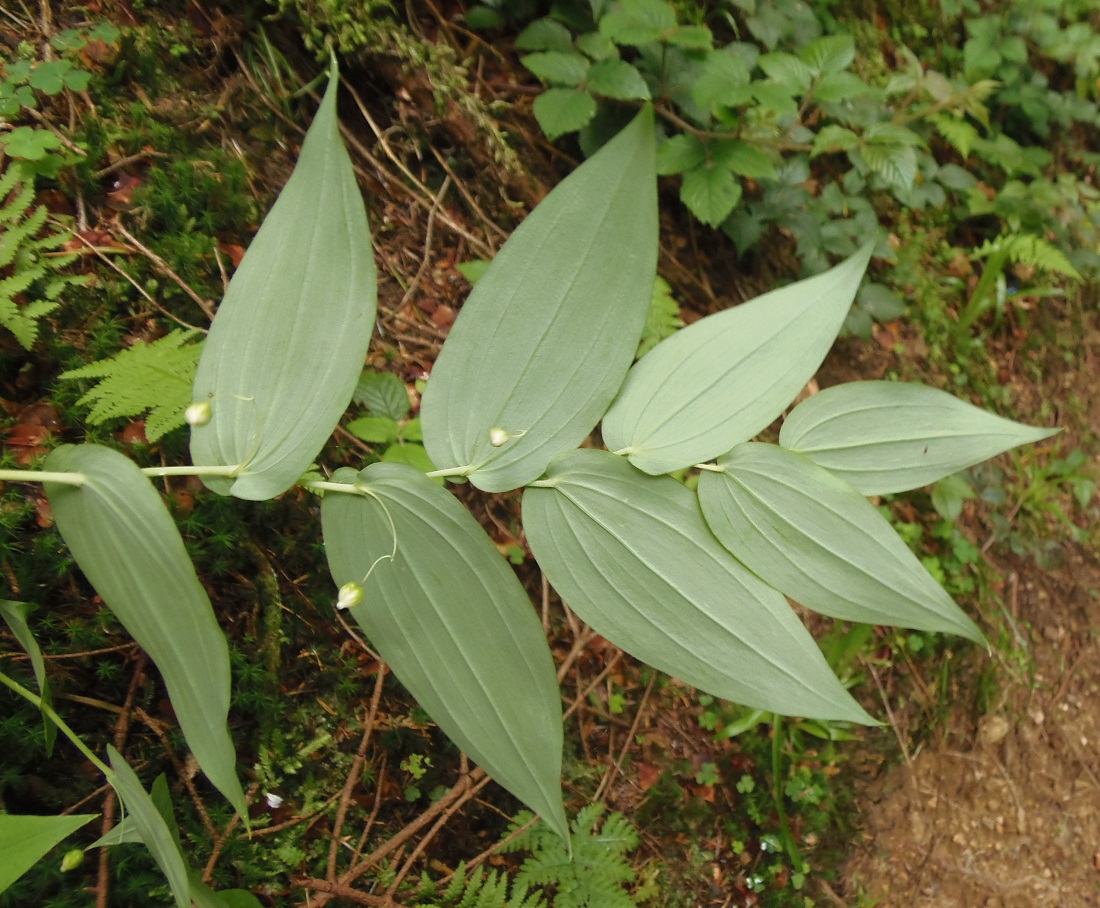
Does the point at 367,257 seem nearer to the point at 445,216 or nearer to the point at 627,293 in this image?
the point at 627,293

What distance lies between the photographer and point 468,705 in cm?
89

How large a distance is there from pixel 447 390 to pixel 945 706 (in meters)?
2.33

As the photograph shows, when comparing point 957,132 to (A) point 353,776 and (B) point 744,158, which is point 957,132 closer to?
(B) point 744,158

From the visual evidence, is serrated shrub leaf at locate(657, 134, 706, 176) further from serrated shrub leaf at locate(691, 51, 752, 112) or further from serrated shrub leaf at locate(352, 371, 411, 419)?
serrated shrub leaf at locate(352, 371, 411, 419)

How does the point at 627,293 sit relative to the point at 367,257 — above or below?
below

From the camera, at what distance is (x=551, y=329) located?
987mm

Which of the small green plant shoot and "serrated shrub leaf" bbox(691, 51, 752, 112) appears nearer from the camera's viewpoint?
the small green plant shoot

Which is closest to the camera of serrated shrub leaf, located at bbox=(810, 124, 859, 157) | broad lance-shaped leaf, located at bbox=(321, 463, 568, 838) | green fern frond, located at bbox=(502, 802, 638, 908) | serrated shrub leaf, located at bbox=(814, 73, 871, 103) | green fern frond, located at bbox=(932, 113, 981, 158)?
broad lance-shaped leaf, located at bbox=(321, 463, 568, 838)

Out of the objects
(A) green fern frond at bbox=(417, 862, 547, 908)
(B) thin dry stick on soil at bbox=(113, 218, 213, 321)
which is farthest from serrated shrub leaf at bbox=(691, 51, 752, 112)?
(A) green fern frond at bbox=(417, 862, 547, 908)

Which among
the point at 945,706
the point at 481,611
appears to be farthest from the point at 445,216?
the point at 945,706

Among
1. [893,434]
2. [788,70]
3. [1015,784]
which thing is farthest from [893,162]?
[1015,784]

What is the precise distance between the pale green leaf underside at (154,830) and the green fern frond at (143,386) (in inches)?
22.1

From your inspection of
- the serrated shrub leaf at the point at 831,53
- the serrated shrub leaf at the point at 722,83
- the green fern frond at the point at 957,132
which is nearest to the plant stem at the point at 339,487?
the serrated shrub leaf at the point at 722,83

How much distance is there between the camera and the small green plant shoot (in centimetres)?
84
